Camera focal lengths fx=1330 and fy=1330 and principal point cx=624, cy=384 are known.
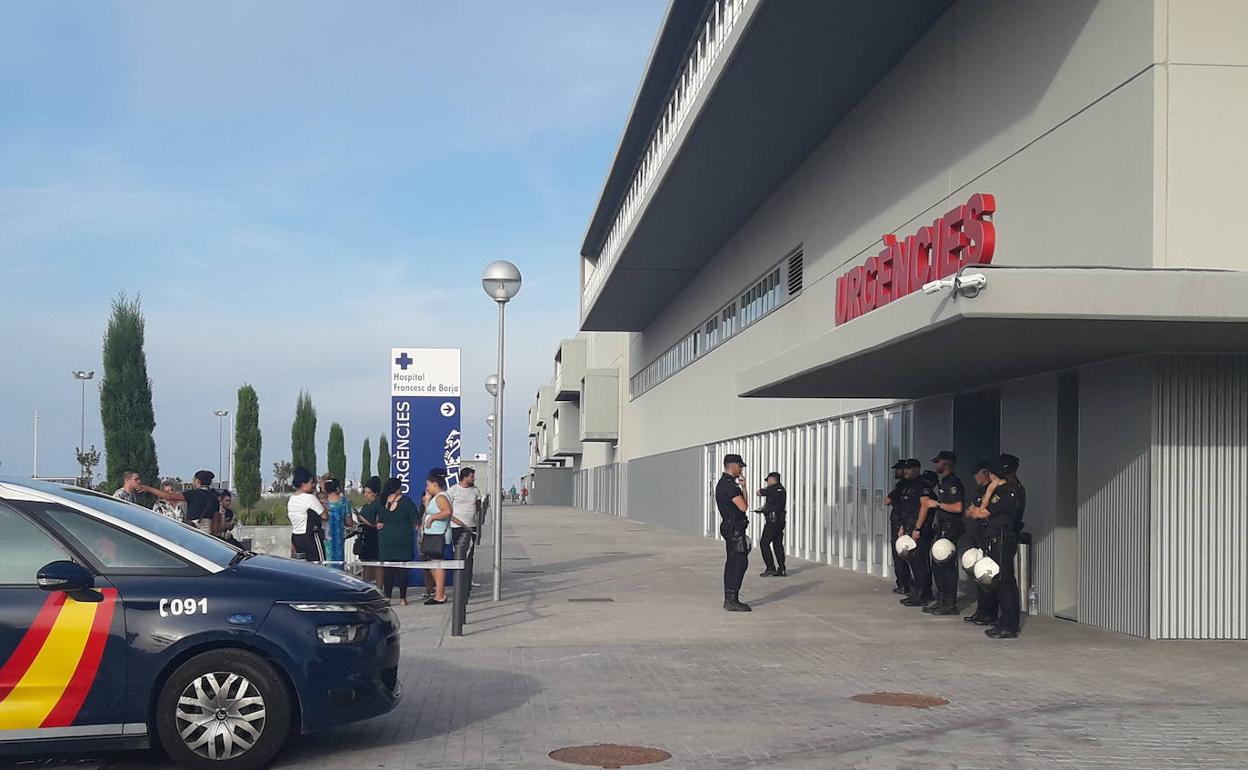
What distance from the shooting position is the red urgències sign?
510 inches

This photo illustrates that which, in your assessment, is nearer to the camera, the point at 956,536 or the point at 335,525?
the point at 956,536

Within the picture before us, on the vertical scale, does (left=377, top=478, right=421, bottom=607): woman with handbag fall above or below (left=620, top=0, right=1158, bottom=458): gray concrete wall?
below

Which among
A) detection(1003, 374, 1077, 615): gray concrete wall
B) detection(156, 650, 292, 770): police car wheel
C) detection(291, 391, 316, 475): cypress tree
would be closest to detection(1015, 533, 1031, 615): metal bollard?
detection(1003, 374, 1077, 615): gray concrete wall

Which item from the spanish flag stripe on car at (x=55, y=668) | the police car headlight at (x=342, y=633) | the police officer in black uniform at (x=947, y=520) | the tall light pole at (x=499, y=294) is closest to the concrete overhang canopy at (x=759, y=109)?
the tall light pole at (x=499, y=294)

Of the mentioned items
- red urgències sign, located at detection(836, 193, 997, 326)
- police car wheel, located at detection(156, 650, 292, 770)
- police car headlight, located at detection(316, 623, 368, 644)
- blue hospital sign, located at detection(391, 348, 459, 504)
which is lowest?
police car wheel, located at detection(156, 650, 292, 770)

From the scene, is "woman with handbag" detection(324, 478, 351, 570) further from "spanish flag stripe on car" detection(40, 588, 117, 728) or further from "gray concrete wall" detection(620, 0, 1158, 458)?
"spanish flag stripe on car" detection(40, 588, 117, 728)

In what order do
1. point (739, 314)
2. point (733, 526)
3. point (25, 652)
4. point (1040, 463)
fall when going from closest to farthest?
1. point (25, 652)
2. point (1040, 463)
3. point (733, 526)
4. point (739, 314)

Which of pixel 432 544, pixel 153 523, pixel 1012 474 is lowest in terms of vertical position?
pixel 432 544

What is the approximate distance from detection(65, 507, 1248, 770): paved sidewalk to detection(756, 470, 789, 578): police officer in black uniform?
12.6ft

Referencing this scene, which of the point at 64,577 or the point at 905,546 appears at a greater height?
the point at 64,577

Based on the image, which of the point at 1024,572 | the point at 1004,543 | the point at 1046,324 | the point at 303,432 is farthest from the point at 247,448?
the point at 1046,324

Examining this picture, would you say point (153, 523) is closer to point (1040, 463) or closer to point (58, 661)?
point (58, 661)

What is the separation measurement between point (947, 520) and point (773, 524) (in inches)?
256

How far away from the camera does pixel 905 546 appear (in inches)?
630
